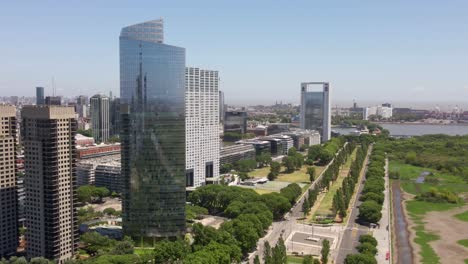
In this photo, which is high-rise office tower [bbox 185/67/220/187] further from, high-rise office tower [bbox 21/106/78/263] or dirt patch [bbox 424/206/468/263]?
dirt patch [bbox 424/206/468/263]

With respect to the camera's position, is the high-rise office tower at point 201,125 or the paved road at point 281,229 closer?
the paved road at point 281,229

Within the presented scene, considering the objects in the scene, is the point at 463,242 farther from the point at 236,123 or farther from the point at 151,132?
the point at 236,123

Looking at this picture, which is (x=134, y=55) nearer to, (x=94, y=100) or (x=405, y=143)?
(x=94, y=100)

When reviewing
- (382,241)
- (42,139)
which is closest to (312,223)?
(382,241)

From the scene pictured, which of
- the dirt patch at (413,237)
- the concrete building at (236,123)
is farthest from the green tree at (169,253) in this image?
the concrete building at (236,123)

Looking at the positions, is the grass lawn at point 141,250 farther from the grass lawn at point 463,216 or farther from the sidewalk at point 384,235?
the grass lawn at point 463,216

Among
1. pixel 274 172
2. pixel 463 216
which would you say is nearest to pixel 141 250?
pixel 463 216
